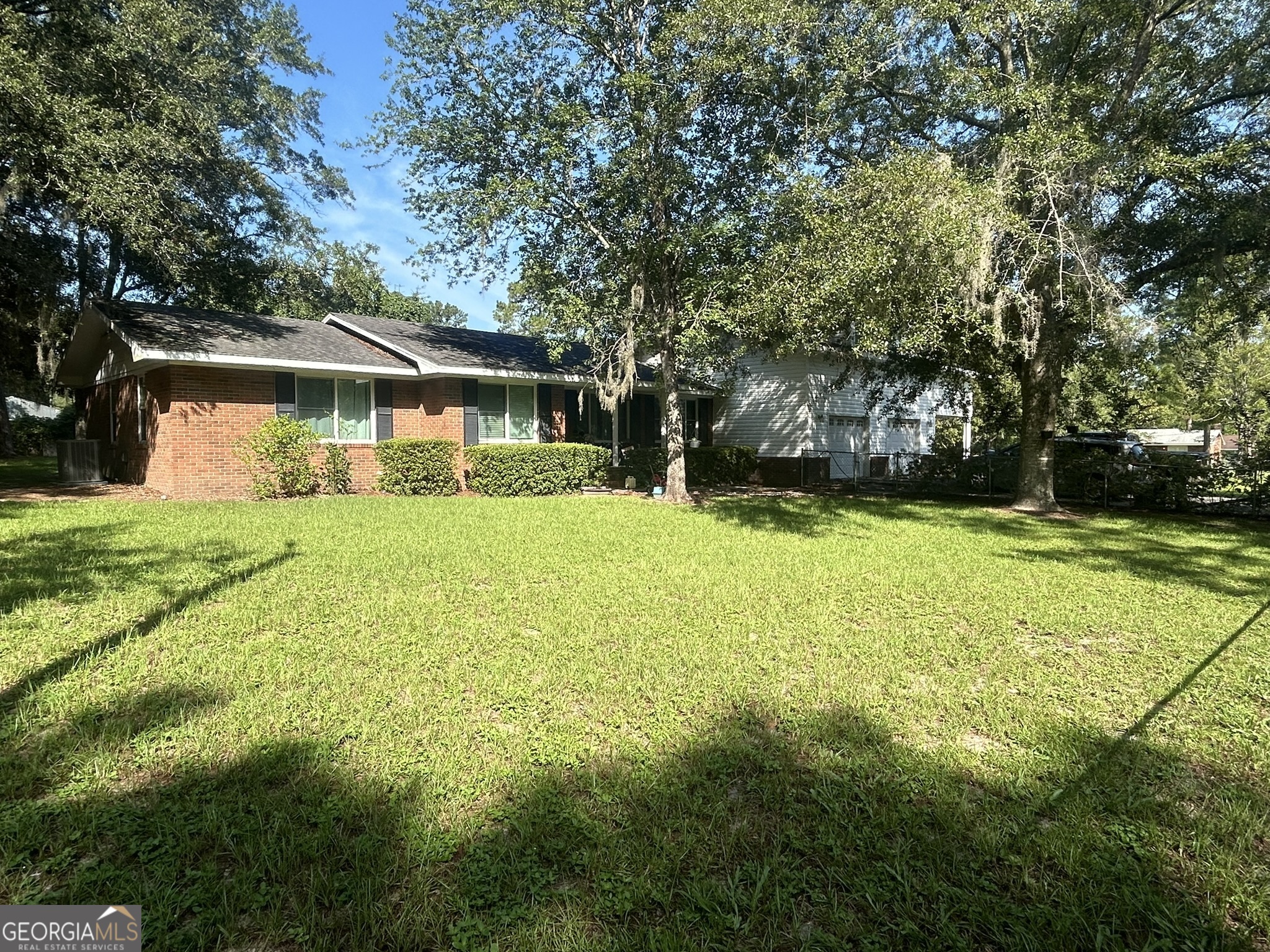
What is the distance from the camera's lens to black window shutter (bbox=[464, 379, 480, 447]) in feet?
49.7

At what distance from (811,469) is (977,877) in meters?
17.8

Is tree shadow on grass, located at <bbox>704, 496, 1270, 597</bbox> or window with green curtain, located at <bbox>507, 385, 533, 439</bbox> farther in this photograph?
window with green curtain, located at <bbox>507, 385, 533, 439</bbox>

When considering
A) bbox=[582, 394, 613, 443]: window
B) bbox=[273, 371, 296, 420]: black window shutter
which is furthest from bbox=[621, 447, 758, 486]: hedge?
bbox=[273, 371, 296, 420]: black window shutter

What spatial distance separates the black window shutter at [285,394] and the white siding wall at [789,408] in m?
12.0

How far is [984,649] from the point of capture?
175 inches

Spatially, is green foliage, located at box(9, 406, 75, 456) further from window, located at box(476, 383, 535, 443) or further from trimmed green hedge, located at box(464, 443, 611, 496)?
trimmed green hedge, located at box(464, 443, 611, 496)

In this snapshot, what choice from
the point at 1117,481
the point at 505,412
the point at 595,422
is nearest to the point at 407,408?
the point at 505,412

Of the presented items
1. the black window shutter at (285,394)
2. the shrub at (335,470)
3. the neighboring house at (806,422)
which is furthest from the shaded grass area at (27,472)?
the neighboring house at (806,422)

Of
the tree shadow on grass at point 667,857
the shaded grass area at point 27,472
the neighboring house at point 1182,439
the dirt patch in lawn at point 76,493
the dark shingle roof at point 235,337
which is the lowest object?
the tree shadow on grass at point 667,857

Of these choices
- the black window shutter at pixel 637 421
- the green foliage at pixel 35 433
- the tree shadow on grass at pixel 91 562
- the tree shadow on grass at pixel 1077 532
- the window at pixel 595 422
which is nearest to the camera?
the tree shadow on grass at pixel 91 562

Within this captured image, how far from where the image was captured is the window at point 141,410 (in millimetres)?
13422

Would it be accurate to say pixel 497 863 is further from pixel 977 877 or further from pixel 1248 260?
pixel 1248 260

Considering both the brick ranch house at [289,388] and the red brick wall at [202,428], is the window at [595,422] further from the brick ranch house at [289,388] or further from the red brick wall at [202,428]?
the red brick wall at [202,428]

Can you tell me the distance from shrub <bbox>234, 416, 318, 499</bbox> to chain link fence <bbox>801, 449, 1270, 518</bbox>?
13.7 m
